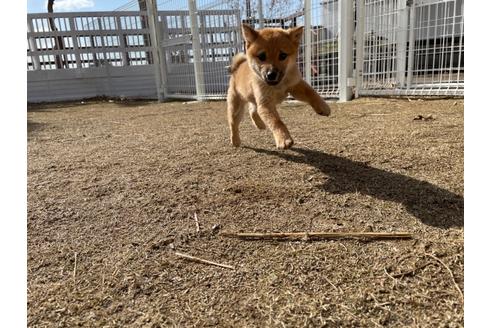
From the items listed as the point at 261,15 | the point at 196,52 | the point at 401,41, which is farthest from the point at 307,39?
the point at 196,52

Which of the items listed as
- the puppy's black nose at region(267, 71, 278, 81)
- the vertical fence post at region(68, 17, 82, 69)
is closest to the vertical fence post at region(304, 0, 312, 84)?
the puppy's black nose at region(267, 71, 278, 81)

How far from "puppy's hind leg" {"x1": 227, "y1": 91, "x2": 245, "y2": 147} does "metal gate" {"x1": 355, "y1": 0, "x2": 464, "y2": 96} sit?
8.23ft

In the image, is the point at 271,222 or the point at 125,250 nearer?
the point at 125,250

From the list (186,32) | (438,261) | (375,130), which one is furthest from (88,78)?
(438,261)

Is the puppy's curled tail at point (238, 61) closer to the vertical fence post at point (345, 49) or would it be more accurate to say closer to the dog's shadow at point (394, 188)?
the dog's shadow at point (394, 188)

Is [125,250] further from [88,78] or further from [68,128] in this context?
[88,78]

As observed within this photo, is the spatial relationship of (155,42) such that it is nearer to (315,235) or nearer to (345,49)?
(345,49)

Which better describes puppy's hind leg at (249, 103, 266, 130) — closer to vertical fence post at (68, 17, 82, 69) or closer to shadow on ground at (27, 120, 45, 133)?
shadow on ground at (27, 120, 45, 133)

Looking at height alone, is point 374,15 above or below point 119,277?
above

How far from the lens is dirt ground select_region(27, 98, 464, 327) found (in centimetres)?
98

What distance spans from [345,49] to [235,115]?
8.16 feet

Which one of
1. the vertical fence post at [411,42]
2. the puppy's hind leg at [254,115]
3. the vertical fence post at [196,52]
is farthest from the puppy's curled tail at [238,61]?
the vertical fence post at [196,52]

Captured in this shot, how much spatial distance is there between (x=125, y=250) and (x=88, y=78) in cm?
849

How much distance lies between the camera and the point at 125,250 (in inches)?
51.6
